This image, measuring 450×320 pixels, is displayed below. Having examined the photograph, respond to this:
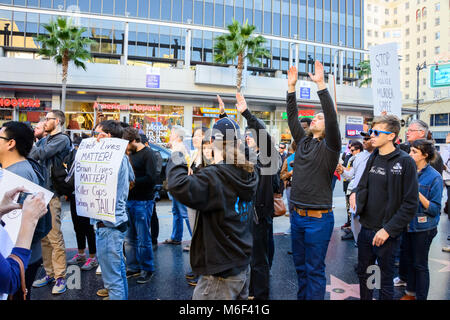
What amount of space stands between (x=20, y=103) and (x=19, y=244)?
84.5ft

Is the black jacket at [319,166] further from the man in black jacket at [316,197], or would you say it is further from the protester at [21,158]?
the protester at [21,158]

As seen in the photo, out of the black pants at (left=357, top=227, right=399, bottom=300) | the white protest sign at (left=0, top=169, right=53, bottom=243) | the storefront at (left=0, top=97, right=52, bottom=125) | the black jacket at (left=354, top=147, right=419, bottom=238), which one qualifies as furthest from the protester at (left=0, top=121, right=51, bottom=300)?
the storefront at (left=0, top=97, right=52, bottom=125)

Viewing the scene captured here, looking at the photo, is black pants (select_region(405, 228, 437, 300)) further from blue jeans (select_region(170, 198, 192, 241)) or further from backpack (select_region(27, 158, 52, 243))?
backpack (select_region(27, 158, 52, 243))

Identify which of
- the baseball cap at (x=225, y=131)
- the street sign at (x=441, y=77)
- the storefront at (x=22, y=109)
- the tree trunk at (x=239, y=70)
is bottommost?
the baseball cap at (x=225, y=131)

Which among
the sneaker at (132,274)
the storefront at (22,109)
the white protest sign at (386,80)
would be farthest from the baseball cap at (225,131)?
the storefront at (22,109)

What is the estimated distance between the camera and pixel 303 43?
33531 millimetres

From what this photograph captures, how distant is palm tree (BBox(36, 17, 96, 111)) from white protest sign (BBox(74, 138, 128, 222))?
20684 mm

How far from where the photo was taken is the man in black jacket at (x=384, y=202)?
308cm

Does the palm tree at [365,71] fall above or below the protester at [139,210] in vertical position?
above

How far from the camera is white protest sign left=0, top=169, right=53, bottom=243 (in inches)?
89.8

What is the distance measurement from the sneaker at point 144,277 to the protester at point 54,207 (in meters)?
0.91

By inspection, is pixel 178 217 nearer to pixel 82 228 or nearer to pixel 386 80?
pixel 82 228

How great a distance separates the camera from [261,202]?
3.80 metres
